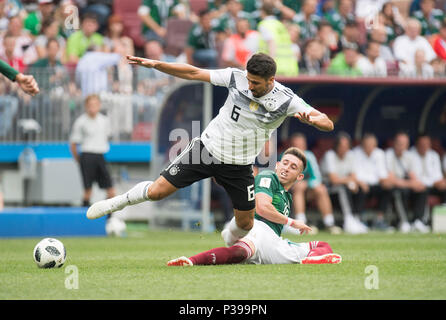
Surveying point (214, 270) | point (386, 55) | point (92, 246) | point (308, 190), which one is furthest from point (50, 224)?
point (386, 55)

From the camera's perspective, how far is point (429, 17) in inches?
828

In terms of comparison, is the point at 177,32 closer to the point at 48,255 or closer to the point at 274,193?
the point at 274,193

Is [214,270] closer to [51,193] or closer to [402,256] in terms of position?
[402,256]

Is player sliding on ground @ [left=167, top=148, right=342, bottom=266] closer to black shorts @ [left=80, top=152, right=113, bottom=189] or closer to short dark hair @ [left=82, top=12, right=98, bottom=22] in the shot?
black shorts @ [left=80, top=152, right=113, bottom=189]

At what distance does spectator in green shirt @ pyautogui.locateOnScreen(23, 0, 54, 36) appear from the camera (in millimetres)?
20250

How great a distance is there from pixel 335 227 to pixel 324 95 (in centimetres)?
298

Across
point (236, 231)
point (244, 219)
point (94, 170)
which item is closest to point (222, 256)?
point (236, 231)

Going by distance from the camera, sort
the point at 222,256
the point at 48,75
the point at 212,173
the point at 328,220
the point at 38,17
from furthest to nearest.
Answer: the point at 38,17 → the point at 48,75 → the point at 328,220 → the point at 212,173 → the point at 222,256

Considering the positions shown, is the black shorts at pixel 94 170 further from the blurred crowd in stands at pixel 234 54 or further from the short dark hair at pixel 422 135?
the short dark hair at pixel 422 135

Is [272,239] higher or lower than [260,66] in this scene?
lower

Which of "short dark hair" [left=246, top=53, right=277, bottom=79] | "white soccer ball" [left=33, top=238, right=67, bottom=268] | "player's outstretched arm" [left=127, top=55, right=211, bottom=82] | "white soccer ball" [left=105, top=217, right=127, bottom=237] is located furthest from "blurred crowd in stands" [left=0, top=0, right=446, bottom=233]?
"white soccer ball" [left=33, top=238, right=67, bottom=268]

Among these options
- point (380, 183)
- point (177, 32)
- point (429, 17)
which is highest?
point (429, 17)

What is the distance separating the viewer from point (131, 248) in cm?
1215

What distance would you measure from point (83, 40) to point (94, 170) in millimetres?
4333
